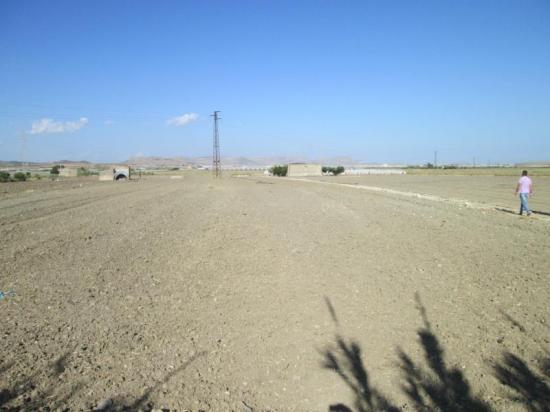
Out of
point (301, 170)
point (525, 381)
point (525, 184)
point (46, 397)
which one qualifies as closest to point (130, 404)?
point (46, 397)

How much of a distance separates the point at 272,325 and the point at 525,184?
17.0m

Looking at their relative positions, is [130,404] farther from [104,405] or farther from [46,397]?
[46,397]

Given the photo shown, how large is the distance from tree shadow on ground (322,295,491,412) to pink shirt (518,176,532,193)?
16.1 metres

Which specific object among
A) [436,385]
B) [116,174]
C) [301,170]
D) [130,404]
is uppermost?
[301,170]

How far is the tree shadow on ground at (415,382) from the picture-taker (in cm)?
458

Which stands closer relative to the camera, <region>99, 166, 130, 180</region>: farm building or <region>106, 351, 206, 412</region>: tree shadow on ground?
<region>106, 351, 206, 412</region>: tree shadow on ground

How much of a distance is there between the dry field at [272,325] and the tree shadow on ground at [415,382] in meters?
0.02

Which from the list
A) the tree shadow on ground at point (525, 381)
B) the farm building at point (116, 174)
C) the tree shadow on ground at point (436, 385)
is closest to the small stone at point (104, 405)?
the tree shadow on ground at point (436, 385)

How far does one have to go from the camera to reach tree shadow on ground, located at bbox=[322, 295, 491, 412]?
180 inches

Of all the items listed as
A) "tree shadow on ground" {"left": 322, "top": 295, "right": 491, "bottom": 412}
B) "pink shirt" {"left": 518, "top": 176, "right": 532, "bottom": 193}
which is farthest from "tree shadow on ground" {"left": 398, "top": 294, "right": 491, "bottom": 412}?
"pink shirt" {"left": 518, "top": 176, "right": 532, "bottom": 193}

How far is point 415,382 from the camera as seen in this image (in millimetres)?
5008

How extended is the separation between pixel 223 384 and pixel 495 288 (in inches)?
220

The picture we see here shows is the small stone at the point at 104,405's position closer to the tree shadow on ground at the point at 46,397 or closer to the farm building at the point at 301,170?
the tree shadow on ground at the point at 46,397

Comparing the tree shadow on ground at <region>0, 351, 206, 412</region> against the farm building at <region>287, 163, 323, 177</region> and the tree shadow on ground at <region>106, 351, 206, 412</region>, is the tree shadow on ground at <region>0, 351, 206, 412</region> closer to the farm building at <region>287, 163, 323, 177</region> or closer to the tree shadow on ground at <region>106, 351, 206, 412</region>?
the tree shadow on ground at <region>106, 351, 206, 412</region>
